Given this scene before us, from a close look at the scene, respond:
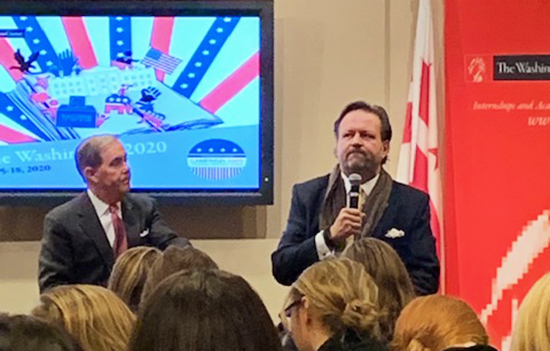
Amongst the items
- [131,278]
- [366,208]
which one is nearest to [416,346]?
[131,278]

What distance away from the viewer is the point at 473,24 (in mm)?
4531

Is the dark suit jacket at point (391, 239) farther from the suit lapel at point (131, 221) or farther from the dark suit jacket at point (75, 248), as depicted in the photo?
the suit lapel at point (131, 221)

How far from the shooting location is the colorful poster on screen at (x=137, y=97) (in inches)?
181

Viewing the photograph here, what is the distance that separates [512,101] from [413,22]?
0.67 metres

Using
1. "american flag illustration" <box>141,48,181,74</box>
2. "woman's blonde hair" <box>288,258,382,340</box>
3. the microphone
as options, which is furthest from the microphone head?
"american flag illustration" <box>141,48,181,74</box>

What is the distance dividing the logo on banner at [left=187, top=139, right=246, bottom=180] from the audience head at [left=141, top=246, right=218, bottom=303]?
1876mm

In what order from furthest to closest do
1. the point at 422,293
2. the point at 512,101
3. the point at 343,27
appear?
the point at 343,27, the point at 512,101, the point at 422,293

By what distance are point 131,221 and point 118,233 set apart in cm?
8

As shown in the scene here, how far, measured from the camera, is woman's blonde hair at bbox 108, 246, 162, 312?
2.79 m

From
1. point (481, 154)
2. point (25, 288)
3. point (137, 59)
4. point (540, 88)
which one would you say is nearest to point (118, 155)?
point (137, 59)

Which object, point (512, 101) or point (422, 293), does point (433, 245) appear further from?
point (512, 101)

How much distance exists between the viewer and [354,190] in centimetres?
351

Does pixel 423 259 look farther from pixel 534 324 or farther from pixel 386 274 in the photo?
pixel 534 324

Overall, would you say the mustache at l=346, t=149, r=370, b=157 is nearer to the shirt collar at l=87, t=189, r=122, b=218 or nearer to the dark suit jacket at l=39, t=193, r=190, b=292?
the dark suit jacket at l=39, t=193, r=190, b=292
